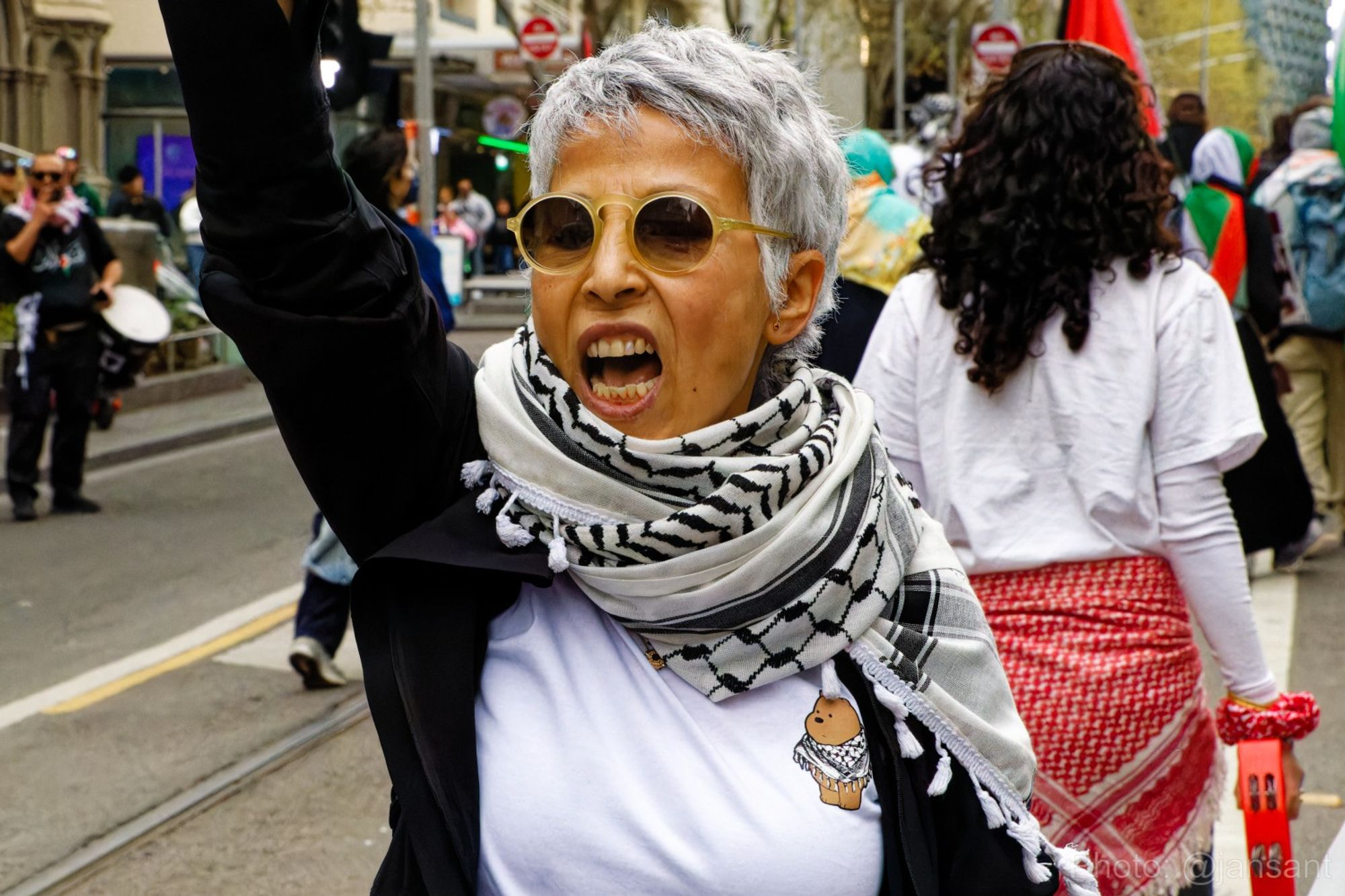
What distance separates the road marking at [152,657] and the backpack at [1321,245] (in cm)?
510

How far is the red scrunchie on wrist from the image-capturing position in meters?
3.05

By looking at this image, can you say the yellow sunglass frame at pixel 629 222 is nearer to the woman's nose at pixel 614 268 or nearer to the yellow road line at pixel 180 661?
the woman's nose at pixel 614 268

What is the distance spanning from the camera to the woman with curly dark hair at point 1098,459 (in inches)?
113

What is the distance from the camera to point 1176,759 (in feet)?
9.57

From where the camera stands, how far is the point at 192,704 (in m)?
6.13

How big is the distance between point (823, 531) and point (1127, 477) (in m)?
1.21

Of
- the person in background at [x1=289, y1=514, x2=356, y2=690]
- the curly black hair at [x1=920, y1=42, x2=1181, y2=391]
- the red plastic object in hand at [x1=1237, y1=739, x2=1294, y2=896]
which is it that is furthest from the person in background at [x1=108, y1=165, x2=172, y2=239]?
the red plastic object in hand at [x1=1237, y1=739, x2=1294, y2=896]

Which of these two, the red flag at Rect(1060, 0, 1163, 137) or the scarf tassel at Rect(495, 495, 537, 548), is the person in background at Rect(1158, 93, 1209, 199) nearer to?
the red flag at Rect(1060, 0, 1163, 137)

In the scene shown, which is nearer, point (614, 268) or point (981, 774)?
point (614, 268)

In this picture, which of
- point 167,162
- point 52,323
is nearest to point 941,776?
point 52,323

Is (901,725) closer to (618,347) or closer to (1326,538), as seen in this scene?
(618,347)

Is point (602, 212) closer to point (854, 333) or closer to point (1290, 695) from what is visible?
point (1290, 695)

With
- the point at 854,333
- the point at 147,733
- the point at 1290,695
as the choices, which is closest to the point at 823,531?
the point at 1290,695

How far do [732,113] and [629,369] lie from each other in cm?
29
